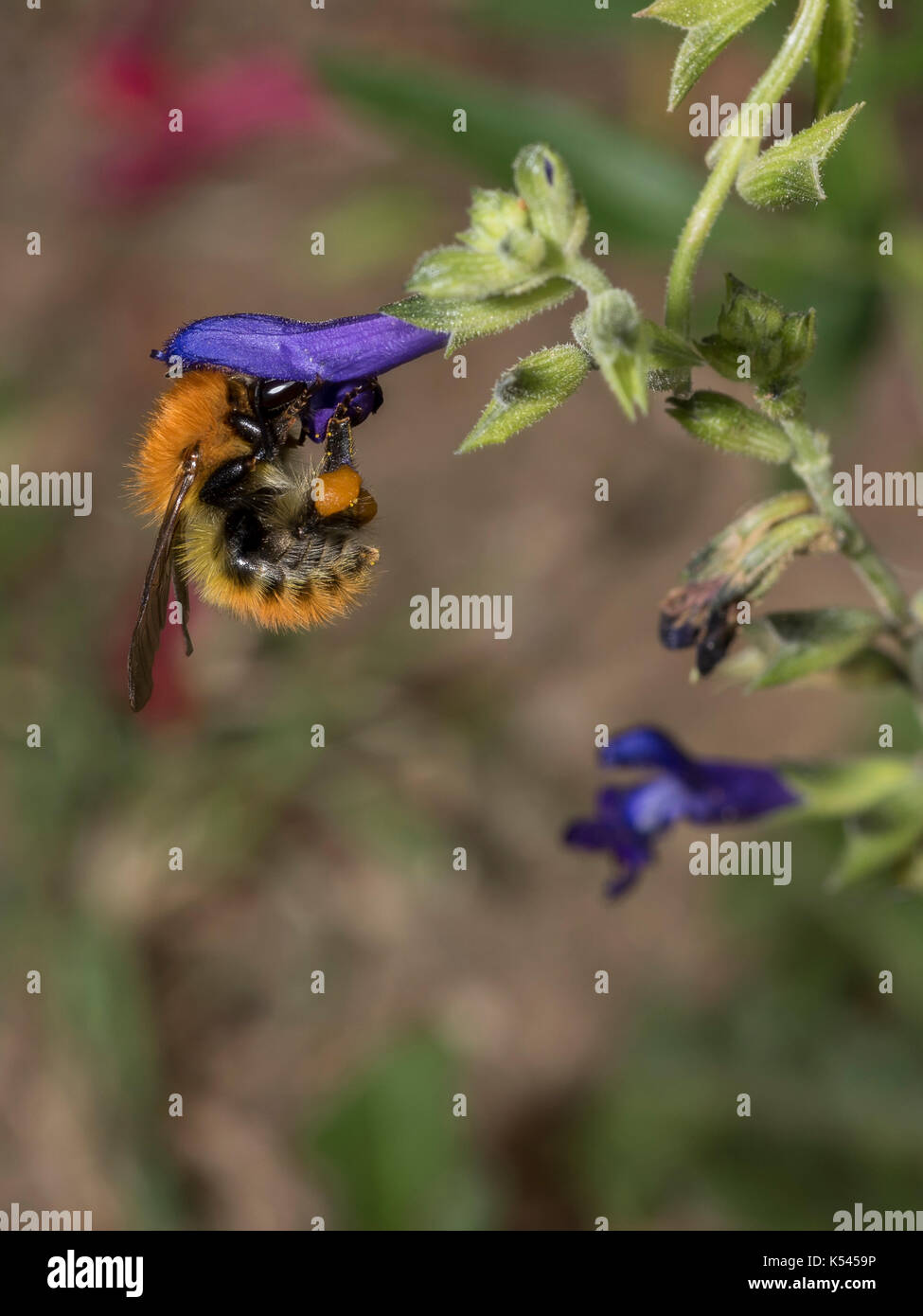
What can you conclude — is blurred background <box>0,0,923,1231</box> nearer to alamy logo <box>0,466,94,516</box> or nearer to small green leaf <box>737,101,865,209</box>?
alamy logo <box>0,466,94,516</box>

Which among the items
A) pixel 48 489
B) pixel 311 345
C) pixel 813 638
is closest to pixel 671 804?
pixel 813 638

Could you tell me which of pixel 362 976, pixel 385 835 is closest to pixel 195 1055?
pixel 362 976

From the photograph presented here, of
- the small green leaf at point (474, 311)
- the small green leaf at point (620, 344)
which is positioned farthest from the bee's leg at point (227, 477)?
the small green leaf at point (620, 344)

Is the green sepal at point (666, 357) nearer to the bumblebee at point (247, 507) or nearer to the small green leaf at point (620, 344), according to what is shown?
the small green leaf at point (620, 344)

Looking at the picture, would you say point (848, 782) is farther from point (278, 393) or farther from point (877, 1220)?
point (877, 1220)

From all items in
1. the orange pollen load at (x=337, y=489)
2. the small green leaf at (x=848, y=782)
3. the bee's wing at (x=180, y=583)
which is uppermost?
the orange pollen load at (x=337, y=489)

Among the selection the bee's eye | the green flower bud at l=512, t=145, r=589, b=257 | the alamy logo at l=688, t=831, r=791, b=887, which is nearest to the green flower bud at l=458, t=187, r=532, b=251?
the green flower bud at l=512, t=145, r=589, b=257

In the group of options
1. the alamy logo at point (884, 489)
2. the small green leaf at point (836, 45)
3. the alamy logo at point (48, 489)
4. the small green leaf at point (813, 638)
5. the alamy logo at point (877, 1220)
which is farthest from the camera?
the alamy logo at point (48, 489)
